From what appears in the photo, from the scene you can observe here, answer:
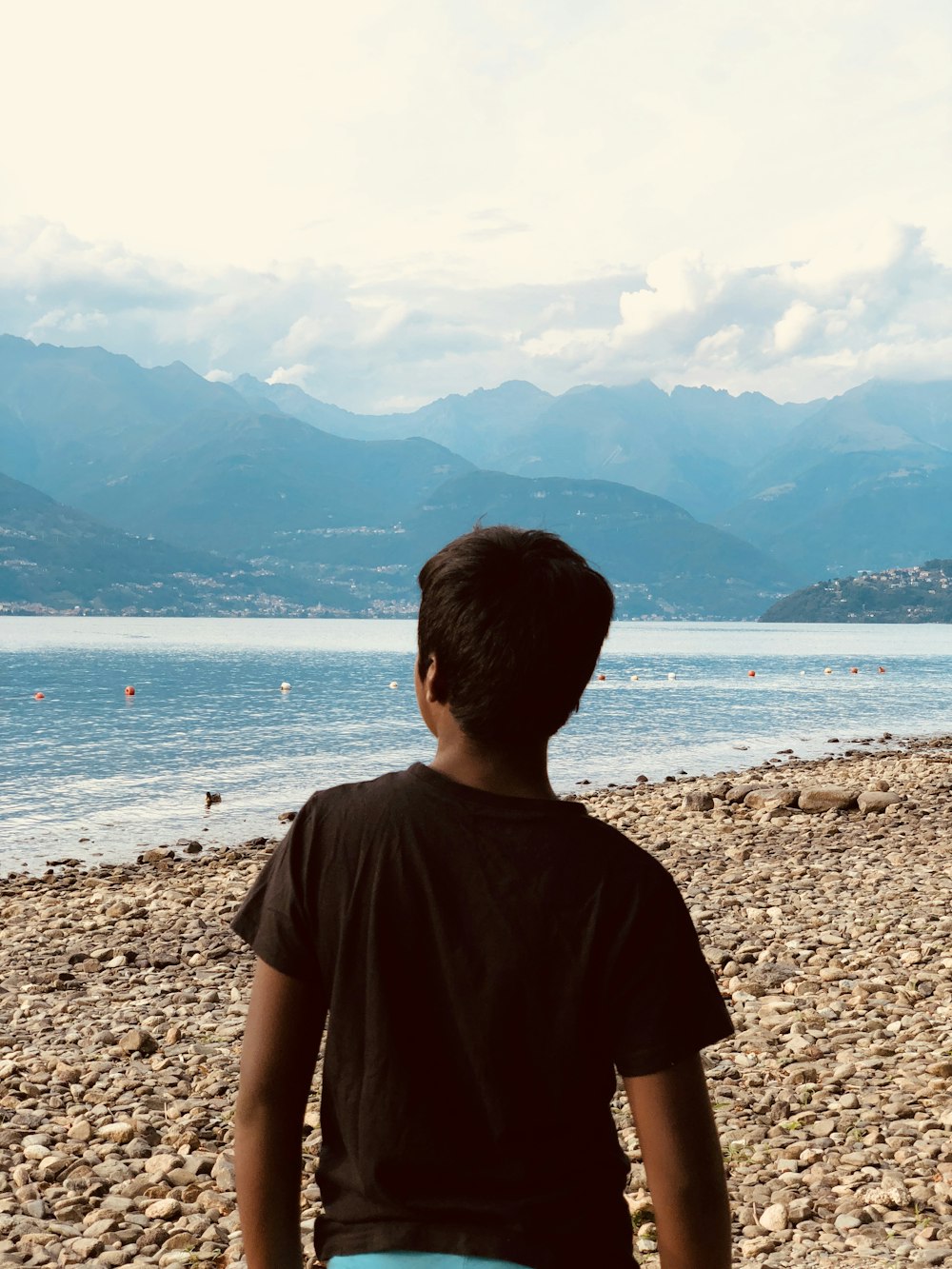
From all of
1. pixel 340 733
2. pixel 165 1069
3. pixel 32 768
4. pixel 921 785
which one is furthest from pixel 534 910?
pixel 340 733

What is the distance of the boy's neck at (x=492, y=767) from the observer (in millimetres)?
2238

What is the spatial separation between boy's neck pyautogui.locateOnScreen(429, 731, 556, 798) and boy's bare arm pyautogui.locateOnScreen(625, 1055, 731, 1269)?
0.55 m

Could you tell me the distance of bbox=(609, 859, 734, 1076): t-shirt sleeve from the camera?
2.06 m

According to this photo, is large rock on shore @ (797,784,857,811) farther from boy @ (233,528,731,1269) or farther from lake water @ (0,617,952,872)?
boy @ (233,528,731,1269)

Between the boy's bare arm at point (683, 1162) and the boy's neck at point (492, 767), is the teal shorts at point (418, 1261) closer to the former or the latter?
the boy's bare arm at point (683, 1162)

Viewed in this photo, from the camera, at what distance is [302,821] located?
2248mm

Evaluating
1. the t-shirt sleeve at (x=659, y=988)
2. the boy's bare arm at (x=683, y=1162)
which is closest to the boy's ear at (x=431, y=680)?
the t-shirt sleeve at (x=659, y=988)

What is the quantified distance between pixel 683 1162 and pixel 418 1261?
0.51 m

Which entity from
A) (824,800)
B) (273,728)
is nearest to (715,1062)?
(824,800)

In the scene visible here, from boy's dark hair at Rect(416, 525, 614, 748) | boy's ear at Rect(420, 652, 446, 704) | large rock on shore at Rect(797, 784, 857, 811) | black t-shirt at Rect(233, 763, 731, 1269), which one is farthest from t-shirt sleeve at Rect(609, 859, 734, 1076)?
large rock on shore at Rect(797, 784, 857, 811)

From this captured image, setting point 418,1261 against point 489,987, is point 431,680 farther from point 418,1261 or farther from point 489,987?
point 418,1261

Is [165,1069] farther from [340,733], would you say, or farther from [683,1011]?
[340,733]

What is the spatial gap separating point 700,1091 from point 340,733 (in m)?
48.5

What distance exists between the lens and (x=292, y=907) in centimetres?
223
